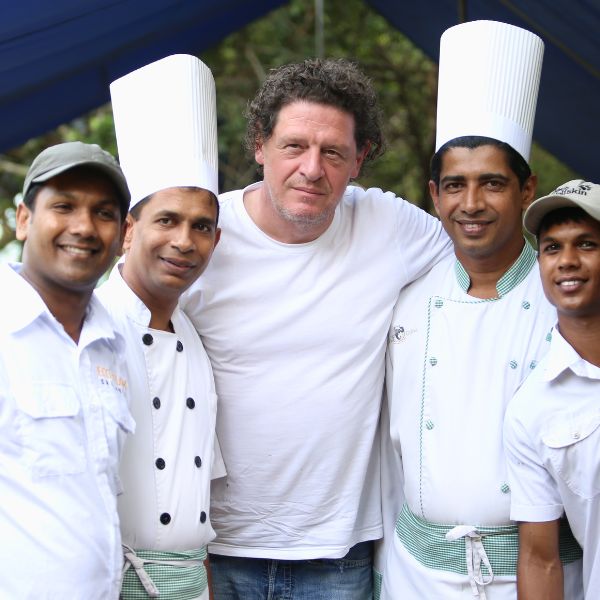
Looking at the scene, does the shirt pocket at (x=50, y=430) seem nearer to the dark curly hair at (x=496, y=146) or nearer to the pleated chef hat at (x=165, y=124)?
the pleated chef hat at (x=165, y=124)

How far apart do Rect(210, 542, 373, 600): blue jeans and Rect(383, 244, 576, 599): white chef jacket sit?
5.5 inches

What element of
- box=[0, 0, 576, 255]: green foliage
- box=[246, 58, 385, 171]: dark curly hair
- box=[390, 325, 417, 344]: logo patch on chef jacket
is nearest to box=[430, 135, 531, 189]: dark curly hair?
box=[246, 58, 385, 171]: dark curly hair

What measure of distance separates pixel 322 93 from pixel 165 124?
1.46 feet

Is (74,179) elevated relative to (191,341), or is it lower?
elevated

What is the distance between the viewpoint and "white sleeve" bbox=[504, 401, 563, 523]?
7.06 feet

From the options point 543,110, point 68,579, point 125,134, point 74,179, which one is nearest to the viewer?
point 68,579

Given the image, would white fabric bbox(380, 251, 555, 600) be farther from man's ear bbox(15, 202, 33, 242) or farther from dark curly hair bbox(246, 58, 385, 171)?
man's ear bbox(15, 202, 33, 242)

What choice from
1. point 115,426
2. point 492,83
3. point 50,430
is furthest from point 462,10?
point 50,430

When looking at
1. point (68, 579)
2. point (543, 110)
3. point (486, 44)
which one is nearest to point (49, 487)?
point (68, 579)

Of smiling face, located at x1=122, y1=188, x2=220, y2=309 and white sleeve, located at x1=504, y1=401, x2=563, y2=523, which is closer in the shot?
white sleeve, located at x1=504, y1=401, x2=563, y2=523

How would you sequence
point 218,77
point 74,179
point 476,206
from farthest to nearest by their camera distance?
point 218,77
point 476,206
point 74,179

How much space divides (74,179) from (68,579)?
758 millimetres

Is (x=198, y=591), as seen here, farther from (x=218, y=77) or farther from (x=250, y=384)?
(x=218, y=77)

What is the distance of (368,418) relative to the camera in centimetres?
258
